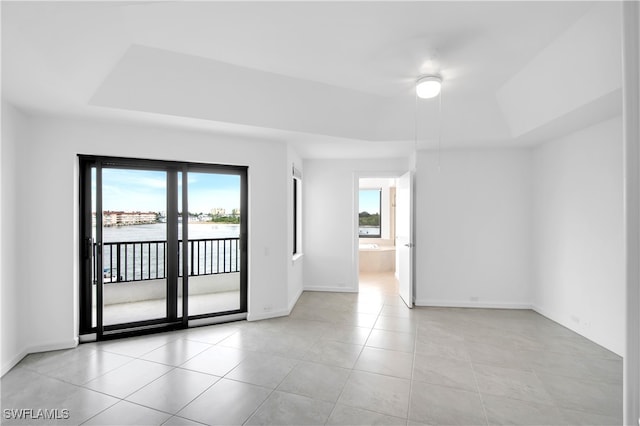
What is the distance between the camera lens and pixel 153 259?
3.86 m

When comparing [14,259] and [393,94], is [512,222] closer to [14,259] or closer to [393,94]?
[393,94]

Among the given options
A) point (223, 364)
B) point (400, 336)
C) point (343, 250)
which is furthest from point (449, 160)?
point (223, 364)

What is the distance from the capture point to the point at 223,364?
112 inches

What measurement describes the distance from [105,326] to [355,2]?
4.09m

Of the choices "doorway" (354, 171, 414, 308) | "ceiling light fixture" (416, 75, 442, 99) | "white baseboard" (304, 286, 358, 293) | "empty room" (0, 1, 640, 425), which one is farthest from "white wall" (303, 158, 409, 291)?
"ceiling light fixture" (416, 75, 442, 99)

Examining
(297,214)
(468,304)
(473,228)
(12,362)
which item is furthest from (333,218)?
(12,362)

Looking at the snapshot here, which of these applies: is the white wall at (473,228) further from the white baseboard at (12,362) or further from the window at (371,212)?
the white baseboard at (12,362)

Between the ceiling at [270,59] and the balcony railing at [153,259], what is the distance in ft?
5.41

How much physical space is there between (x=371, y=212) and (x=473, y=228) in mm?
4267

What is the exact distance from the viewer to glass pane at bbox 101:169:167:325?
11.6 feet

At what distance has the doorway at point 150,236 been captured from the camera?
3379mm

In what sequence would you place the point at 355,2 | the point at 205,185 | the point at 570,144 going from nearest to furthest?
the point at 355,2
the point at 570,144
the point at 205,185

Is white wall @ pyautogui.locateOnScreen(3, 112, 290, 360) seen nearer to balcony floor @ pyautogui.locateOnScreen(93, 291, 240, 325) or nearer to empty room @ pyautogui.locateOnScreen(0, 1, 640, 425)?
empty room @ pyautogui.locateOnScreen(0, 1, 640, 425)

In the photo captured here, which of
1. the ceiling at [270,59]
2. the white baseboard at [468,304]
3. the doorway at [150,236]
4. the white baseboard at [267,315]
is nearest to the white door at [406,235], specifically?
the white baseboard at [468,304]
